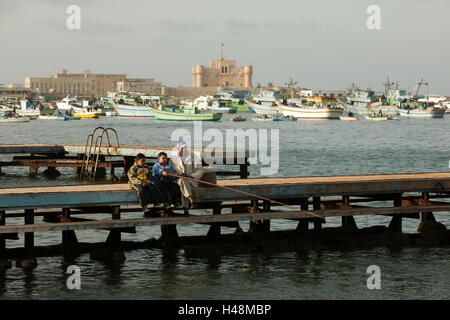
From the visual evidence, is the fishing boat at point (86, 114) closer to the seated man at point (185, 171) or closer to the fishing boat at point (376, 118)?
the fishing boat at point (376, 118)

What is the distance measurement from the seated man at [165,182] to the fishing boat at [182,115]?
134 m

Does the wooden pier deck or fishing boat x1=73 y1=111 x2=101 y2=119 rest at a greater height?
the wooden pier deck

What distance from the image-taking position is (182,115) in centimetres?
15075

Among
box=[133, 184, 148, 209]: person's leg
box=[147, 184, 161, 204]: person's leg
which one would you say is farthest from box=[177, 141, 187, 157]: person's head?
box=[133, 184, 148, 209]: person's leg

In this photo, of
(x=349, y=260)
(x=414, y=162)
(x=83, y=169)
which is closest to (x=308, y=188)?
(x=349, y=260)

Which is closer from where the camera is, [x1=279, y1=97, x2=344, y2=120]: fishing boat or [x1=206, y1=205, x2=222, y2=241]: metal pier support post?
[x1=206, y1=205, x2=222, y2=241]: metal pier support post

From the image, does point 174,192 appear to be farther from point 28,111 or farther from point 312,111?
point 28,111

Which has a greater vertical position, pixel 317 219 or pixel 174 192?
pixel 174 192

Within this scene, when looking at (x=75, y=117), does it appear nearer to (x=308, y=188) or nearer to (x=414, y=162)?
(x=414, y=162)

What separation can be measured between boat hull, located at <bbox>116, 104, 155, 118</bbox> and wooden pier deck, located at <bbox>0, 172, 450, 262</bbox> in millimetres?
151727

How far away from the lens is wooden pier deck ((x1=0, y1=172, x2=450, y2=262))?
15289 millimetres

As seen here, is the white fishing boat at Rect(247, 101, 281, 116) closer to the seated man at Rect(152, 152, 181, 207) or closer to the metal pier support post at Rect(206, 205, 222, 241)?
the metal pier support post at Rect(206, 205, 222, 241)

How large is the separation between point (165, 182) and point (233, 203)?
377cm

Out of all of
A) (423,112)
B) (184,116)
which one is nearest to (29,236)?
(184,116)
